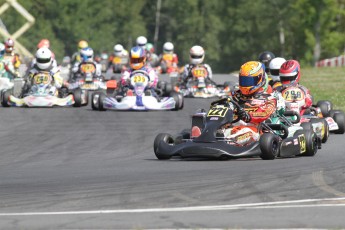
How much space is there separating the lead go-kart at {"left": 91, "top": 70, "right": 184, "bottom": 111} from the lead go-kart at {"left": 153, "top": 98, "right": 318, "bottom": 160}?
10.8m

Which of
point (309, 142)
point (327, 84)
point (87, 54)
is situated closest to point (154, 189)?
point (309, 142)

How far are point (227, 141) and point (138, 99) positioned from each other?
11697 mm

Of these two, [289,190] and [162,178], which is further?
[162,178]

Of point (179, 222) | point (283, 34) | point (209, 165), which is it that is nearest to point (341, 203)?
point (179, 222)

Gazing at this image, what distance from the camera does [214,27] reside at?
341 ft

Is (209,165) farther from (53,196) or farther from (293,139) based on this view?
(53,196)

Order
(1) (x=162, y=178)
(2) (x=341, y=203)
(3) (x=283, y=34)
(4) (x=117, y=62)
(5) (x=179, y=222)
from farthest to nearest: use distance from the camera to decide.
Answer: (3) (x=283, y=34), (4) (x=117, y=62), (1) (x=162, y=178), (2) (x=341, y=203), (5) (x=179, y=222)

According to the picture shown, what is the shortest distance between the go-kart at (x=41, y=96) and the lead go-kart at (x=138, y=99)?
1.33 m

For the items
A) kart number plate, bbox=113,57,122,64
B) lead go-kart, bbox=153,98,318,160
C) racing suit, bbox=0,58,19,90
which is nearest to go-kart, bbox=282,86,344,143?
lead go-kart, bbox=153,98,318,160

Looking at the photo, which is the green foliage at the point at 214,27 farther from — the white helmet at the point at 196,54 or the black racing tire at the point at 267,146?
the black racing tire at the point at 267,146

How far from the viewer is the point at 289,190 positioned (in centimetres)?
1238

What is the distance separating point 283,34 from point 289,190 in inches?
3466

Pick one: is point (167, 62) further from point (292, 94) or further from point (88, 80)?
point (292, 94)

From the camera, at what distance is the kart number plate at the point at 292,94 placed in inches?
773
